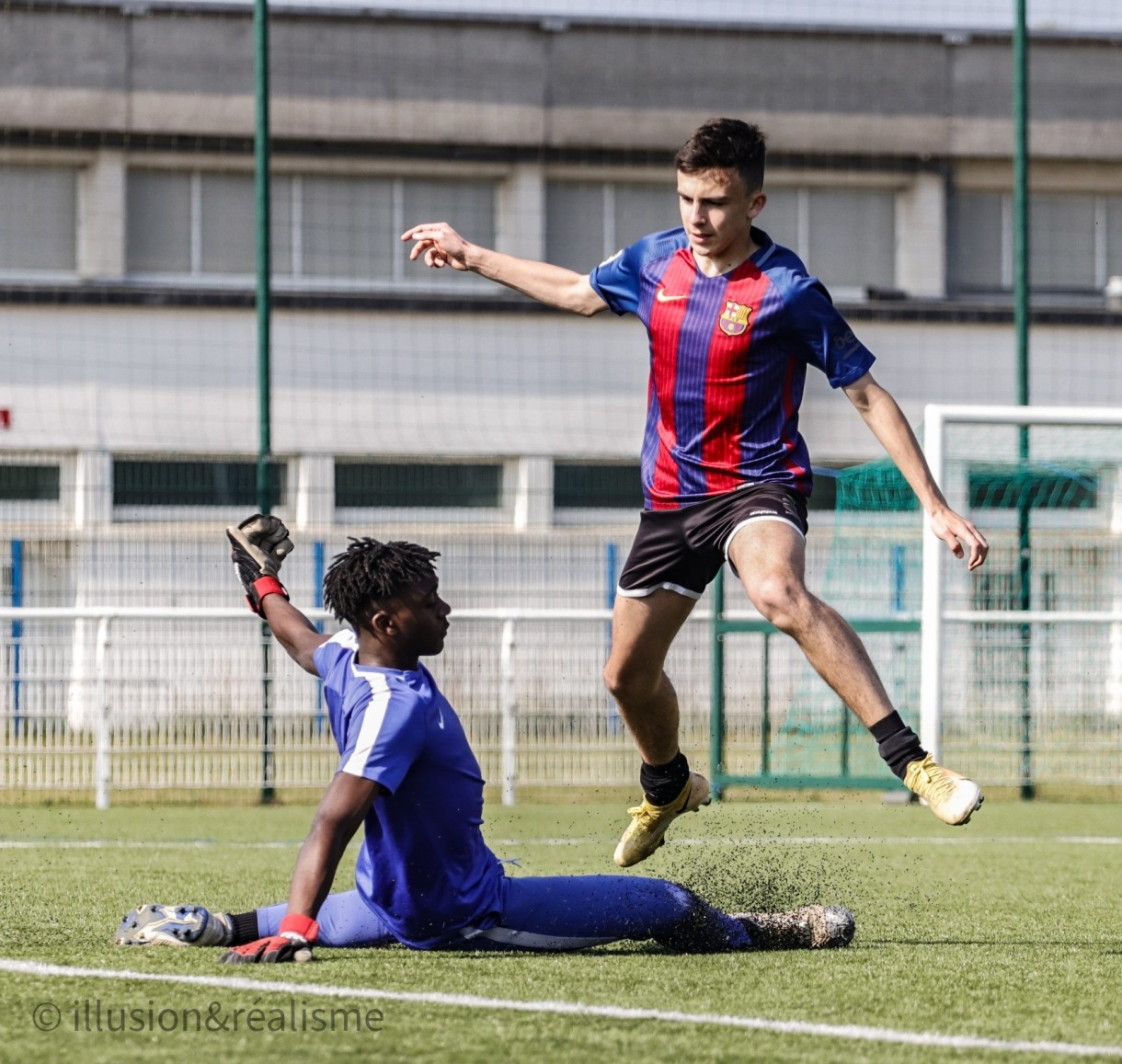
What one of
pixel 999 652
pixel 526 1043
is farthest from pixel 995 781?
pixel 526 1043

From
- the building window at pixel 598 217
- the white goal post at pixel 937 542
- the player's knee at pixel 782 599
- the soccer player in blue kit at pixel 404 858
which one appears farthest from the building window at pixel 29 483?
the player's knee at pixel 782 599

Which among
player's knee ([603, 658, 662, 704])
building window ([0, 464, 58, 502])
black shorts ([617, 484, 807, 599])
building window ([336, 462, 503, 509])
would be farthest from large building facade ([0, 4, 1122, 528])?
black shorts ([617, 484, 807, 599])

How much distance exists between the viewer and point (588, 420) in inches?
864

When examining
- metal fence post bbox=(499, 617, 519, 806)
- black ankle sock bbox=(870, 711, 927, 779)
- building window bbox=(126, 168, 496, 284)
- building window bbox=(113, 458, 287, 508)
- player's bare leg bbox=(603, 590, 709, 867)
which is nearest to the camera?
black ankle sock bbox=(870, 711, 927, 779)

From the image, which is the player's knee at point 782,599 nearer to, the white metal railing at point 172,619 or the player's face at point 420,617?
the player's face at point 420,617

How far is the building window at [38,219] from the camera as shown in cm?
2116

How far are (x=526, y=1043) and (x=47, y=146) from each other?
64.5 ft

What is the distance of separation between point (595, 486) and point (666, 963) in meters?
10.1

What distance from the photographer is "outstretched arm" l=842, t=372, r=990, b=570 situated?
522 centimetres

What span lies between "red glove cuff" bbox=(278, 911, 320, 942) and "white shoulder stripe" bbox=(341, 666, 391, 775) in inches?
15.3

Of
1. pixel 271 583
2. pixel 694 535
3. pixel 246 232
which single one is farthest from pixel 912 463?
pixel 246 232

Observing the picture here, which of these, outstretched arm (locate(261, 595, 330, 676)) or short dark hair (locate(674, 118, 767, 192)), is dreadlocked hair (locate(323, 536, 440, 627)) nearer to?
outstretched arm (locate(261, 595, 330, 676))

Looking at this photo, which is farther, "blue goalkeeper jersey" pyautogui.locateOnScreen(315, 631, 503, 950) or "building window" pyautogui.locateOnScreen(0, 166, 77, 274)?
"building window" pyautogui.locateOnScreen(0, 166, 77, 274)

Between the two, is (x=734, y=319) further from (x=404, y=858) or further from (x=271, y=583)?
(x=404, y=858)
